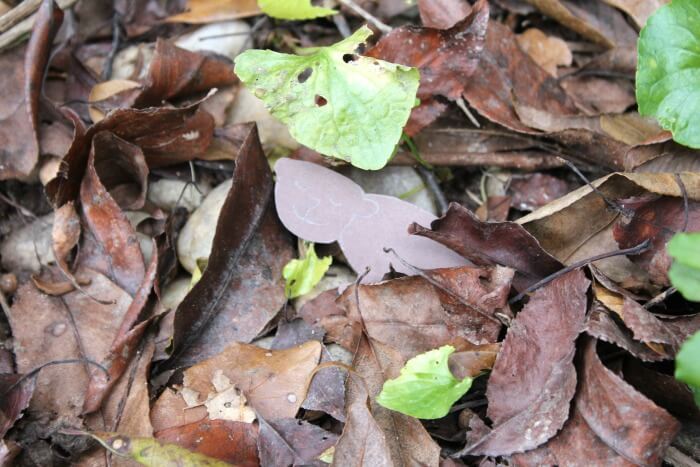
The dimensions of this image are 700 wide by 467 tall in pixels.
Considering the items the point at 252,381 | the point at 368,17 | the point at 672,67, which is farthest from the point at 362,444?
the point at 368,17

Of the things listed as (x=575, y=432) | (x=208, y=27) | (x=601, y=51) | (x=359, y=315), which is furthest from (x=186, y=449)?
(x=601, y=51)

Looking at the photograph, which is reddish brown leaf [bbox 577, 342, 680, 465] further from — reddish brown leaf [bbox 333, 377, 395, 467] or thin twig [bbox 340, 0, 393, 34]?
thin twig [bbox 340, 0, 393, 34]

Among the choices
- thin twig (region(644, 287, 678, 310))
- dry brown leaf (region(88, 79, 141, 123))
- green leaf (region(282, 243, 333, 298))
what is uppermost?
dry brown leaf (region(88, 79, 141, 123))

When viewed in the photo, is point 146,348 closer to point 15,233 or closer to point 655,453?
point 15,233

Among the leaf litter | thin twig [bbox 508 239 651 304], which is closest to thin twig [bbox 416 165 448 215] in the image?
the leaf litter

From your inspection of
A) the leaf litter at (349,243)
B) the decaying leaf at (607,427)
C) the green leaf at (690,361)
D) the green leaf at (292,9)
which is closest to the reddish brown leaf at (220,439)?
the leaf litter at (349,243)

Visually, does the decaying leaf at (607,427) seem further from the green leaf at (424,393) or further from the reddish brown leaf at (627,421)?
the green leaf at (424,393)

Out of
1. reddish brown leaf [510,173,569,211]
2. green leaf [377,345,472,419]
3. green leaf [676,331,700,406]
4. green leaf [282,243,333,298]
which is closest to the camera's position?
green leaf [676,331,700,406]
